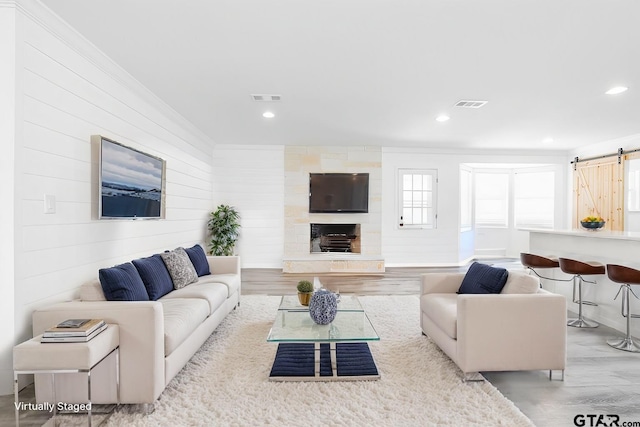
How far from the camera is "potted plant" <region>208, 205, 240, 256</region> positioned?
6.85 m

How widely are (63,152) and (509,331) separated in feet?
12.1

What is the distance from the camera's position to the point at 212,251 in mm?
6824

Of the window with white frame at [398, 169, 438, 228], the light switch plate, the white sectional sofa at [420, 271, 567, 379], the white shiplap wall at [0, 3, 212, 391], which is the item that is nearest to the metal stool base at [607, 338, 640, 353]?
the white sectional sofa at [420, 271, 567, 379]

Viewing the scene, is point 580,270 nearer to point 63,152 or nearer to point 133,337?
point 133,337

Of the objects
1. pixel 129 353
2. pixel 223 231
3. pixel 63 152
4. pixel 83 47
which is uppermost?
pixel 83 47

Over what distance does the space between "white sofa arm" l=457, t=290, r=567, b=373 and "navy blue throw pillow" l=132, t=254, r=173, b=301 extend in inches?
105

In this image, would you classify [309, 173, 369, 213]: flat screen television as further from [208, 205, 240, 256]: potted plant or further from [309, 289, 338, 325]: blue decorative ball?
[309, 289, 338, 325]: blue decorative ball

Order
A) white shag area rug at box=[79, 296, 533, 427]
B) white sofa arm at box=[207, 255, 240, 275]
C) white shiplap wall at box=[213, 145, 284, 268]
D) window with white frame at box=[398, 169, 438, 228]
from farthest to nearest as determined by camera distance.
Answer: window with white frame at box=[398, 169, 438, 228]
white shiplap wall at box=[213, 145, 284, 268]
white sofa arm at box=[207, 255, 240, 275]
white shag area rug at box=[79, 296, 533, 427]

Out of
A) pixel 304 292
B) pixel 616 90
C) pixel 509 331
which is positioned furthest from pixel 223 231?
pixel 616 90

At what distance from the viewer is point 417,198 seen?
25.9 feet

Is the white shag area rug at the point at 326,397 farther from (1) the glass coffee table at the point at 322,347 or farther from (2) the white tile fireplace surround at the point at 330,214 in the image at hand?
(2) the white tile fireplace surround at the point at 330,214

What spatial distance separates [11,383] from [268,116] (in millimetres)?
4129

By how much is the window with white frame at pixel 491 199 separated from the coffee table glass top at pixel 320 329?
7612 millimetres

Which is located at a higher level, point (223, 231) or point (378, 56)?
point (378, 56)
